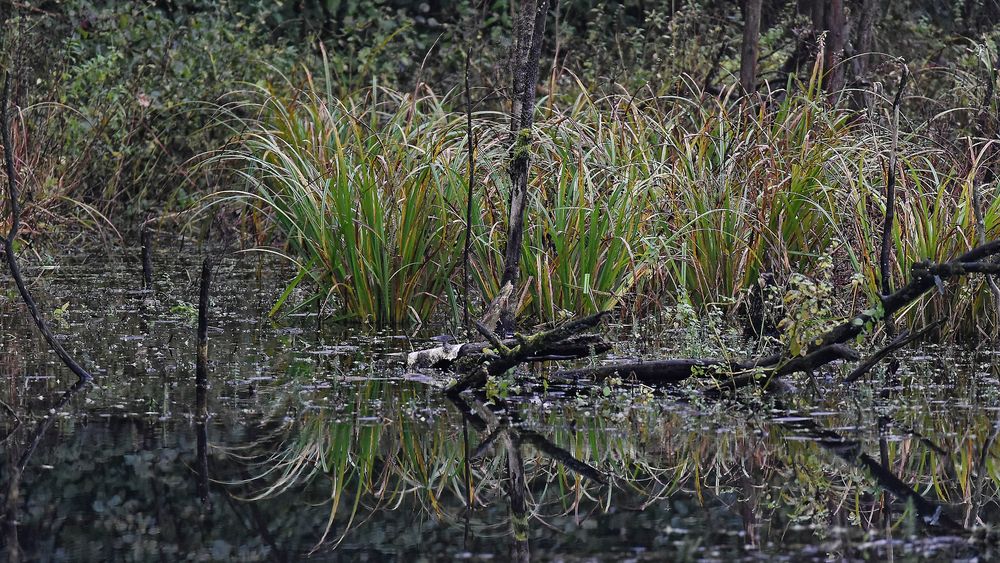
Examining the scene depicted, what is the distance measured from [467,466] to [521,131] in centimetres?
204

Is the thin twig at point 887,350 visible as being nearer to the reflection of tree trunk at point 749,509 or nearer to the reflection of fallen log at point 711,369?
the reflection of fallen log at point 711,369

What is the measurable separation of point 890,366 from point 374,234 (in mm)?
2389

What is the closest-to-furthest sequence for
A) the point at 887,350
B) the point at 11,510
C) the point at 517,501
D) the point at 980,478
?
1. the point at 11,510
2. the point at 517,501
3. the point at 980,478
4. the point at 887,350

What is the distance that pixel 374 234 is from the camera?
6238 millimetres

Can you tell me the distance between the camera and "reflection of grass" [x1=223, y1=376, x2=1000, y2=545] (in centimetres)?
345

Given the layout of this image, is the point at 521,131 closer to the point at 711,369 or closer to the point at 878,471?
the point at 711,369

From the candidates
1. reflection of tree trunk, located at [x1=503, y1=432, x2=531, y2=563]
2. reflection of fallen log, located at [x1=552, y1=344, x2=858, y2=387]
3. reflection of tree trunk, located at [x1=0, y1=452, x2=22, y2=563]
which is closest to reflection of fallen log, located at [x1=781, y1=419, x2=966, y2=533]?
reflection of fallen log, located at [x1=552, y1=344, x2=858, y2=387]

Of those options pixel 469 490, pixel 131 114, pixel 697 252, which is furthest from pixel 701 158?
Result: pixel 131 114

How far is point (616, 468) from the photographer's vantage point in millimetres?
3836

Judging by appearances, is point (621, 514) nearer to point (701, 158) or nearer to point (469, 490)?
point (469, 490)

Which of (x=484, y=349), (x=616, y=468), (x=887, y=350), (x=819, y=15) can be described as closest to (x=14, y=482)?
(x=616, y=468)

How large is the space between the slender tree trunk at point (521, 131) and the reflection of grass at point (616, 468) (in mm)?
1236

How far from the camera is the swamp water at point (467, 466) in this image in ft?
10.2

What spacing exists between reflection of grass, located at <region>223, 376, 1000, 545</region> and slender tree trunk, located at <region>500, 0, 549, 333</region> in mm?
1236
